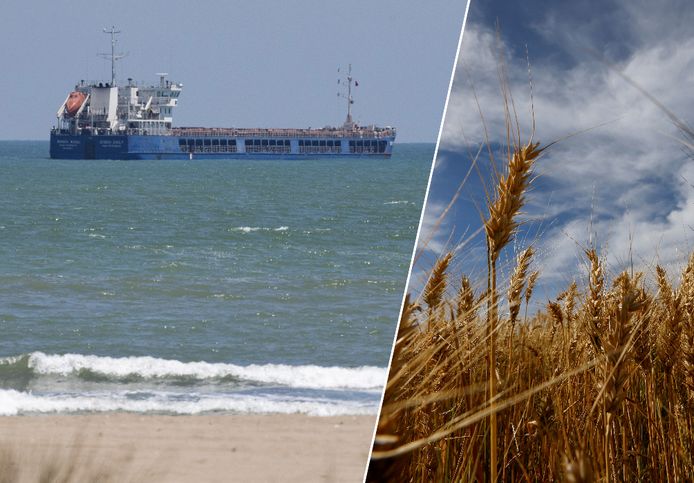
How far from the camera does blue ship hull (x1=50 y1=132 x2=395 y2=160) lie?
46594 mm

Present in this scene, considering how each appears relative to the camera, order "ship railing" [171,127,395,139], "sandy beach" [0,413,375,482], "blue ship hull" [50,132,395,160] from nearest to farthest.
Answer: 1. "sandy beach" [0,413,375,482]
2. "blue ship hull" [50,132,395,160]
3. "ship railing" [171,127,395,139]

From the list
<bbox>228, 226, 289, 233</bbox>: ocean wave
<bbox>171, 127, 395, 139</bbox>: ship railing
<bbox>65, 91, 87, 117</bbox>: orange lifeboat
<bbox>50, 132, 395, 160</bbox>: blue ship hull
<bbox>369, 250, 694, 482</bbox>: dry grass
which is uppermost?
<bbox>65, 91, 87, 117</bbox>: orange lifeboat

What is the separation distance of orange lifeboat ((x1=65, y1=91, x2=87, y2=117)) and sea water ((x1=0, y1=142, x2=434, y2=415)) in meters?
12.4

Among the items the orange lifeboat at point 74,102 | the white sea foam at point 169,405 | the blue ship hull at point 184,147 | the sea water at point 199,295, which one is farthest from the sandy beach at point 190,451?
the orange lifeboat at point 74,102

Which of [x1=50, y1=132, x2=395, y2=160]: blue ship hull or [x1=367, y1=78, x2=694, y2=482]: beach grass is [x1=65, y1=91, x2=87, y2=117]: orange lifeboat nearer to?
[x1=50, y1=132, x2=395, y2=160]: blue ship hull

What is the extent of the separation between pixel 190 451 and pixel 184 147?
40649 millimetres

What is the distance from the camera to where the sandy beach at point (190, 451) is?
23.1 feet

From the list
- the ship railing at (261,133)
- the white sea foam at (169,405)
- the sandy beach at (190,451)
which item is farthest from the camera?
the ship railing at (261,133)

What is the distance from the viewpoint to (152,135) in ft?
153

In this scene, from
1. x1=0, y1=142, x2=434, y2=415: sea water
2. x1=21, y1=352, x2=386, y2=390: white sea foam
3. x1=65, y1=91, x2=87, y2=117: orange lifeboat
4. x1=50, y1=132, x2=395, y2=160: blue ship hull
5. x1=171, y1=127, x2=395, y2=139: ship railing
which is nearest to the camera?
x1=0, y1=142, x2=434, y2=415: sea water

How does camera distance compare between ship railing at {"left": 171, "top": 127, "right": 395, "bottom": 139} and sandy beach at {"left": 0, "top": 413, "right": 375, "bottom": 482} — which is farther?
ship railing at {"left": 171, "top": 127, "right": 395, "bottom": 139}

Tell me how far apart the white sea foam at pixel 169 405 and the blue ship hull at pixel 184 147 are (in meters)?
38.2

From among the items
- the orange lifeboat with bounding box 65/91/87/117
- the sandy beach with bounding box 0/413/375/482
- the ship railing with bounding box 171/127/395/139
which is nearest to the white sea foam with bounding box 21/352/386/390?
the sandy beach with bounding box 0/413/375/482

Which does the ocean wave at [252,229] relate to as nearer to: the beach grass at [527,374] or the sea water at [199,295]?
the sea water at [199,295]
